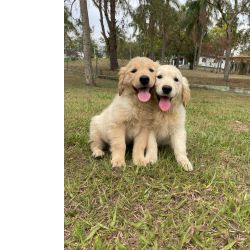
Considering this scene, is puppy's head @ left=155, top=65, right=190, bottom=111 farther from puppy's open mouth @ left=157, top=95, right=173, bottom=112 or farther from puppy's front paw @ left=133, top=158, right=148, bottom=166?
puppy's front paw @ left=133, top=158, right=148, bottom=166

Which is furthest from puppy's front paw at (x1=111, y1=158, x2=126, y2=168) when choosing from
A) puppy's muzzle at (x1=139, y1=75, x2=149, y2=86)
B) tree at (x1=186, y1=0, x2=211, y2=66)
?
tree at (x1=186, y1=0, x2=211, y2=66)

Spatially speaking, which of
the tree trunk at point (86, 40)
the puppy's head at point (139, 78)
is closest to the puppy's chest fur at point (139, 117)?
the puppy's head at point (139, 78)

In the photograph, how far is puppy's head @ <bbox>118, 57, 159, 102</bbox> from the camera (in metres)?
2.84

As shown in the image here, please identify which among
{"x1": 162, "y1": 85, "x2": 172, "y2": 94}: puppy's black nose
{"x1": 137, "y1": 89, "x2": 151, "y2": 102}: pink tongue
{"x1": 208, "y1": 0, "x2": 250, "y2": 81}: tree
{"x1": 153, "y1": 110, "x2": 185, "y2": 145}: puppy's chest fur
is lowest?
{"x1": 153, "y1": 110, "x2": 185, "y2": 145}: puppy's chest fur

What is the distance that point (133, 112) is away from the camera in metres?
2.94

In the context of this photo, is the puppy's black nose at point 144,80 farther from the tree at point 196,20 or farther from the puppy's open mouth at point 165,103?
the tree at point 196,20

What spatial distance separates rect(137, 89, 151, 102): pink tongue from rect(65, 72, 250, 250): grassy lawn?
0.55m

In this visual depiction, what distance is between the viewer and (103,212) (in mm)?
2133

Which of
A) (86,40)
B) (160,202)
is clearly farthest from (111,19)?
(160,202)

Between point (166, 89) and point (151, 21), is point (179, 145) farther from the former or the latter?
point (151, 21)

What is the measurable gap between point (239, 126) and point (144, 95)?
9.24ft

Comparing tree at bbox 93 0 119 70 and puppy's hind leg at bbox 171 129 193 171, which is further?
tree at bbox 93 0 119 70
